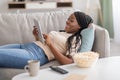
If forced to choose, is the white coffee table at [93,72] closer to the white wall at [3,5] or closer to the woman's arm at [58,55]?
the woman's arm at [58,55]

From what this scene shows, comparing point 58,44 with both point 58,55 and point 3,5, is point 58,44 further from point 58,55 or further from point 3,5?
point 3,5

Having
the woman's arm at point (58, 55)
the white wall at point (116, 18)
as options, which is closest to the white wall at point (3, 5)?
the white wall at point (116, 18)

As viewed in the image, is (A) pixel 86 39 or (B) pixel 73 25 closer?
(A) pixel 86 39

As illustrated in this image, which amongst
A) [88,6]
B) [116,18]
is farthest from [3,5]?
[116,18]

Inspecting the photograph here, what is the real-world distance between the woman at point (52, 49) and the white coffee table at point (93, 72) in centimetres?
37

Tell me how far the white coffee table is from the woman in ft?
1.21

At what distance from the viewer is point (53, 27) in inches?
96.6

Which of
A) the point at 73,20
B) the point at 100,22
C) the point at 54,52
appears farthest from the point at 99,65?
the point at 100,22

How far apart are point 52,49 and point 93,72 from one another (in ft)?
1.91

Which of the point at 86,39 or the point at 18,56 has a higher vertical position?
the point at 86,39

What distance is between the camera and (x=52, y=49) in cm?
195

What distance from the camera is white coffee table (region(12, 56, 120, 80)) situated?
1373mm

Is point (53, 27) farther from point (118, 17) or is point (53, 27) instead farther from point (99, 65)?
point (118, 17)

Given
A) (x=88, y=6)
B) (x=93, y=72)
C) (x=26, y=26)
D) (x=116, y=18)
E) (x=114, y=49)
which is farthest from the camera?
(x=88, y=6)
